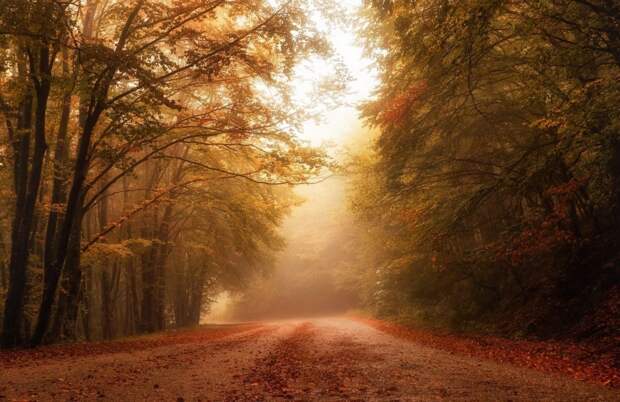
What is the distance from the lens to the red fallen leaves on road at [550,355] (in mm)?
6391

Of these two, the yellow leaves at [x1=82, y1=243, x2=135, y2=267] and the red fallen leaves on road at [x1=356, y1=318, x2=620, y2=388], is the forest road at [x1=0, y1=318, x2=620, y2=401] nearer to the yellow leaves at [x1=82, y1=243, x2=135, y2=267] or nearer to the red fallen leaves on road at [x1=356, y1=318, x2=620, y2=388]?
the red fallen leaves on road at [x1=356, y1=318, x2=620, y2=388]

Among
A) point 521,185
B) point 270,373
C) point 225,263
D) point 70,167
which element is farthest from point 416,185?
point 225,263

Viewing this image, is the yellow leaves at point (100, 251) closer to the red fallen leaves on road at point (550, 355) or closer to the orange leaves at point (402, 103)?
the orange leaves at point (402, 103)

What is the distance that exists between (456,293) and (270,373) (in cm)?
1273

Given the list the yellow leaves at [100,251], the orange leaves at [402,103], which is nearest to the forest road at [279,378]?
the yellow leaves at [100,251]

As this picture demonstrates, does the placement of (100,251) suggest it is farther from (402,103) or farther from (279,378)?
(402,103)

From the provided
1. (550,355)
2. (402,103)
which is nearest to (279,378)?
(550,355)

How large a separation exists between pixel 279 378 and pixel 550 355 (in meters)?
5.42

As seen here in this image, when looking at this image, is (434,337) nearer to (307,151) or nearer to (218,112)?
(307,151)

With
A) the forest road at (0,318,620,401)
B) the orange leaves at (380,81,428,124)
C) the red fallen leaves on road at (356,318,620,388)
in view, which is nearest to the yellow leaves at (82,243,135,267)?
the forest road at (0,318,620,401)

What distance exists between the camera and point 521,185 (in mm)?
9656

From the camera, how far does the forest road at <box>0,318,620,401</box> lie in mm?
5230

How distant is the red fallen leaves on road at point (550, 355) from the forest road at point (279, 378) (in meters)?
0.53

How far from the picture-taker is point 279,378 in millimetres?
6492
